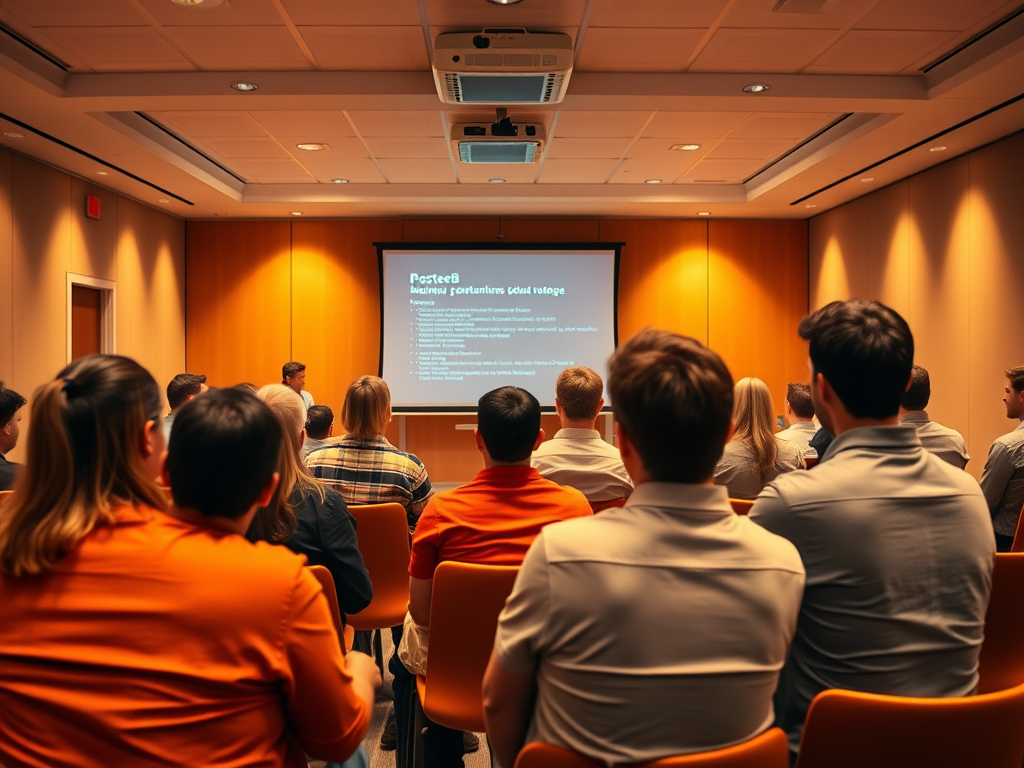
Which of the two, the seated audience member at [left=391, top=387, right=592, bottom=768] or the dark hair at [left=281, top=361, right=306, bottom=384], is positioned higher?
the dark hair at [left=281, top=361, right=306, bottom=384]

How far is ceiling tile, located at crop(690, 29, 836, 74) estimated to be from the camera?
4100 millimetres

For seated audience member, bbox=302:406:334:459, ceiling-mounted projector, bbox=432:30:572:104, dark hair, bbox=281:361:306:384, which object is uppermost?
ceiling-mounted projector, bbox=432:30:572:104

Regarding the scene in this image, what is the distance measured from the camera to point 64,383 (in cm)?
118

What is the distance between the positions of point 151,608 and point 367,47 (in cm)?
392

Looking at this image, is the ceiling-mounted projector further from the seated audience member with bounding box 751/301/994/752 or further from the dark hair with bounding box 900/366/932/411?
the seated audience member with bounding box 751/301/994/752

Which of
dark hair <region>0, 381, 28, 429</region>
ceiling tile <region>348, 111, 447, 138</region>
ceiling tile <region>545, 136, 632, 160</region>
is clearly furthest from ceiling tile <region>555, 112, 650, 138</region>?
dark hair <region>0, 381, 28, 429</region>

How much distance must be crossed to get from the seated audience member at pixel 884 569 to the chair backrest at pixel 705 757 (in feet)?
1.15

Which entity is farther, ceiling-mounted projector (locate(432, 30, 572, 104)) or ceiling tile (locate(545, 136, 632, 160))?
ceiling tile (locate(545, 136, 632, 160))

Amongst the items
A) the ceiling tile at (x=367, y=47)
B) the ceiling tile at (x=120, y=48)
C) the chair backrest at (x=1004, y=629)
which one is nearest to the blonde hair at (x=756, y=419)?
the chair backrest at (x=1004, y=629)

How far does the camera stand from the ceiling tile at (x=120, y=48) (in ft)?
13.2

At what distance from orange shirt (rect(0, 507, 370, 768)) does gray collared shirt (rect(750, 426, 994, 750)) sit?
85 cm

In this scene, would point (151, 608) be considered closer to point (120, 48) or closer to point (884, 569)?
point (884, 569)

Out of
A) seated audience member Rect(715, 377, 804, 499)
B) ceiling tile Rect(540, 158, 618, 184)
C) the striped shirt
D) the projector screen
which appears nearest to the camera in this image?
the striped shirt

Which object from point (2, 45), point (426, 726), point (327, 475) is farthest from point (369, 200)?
point (426, 726)
